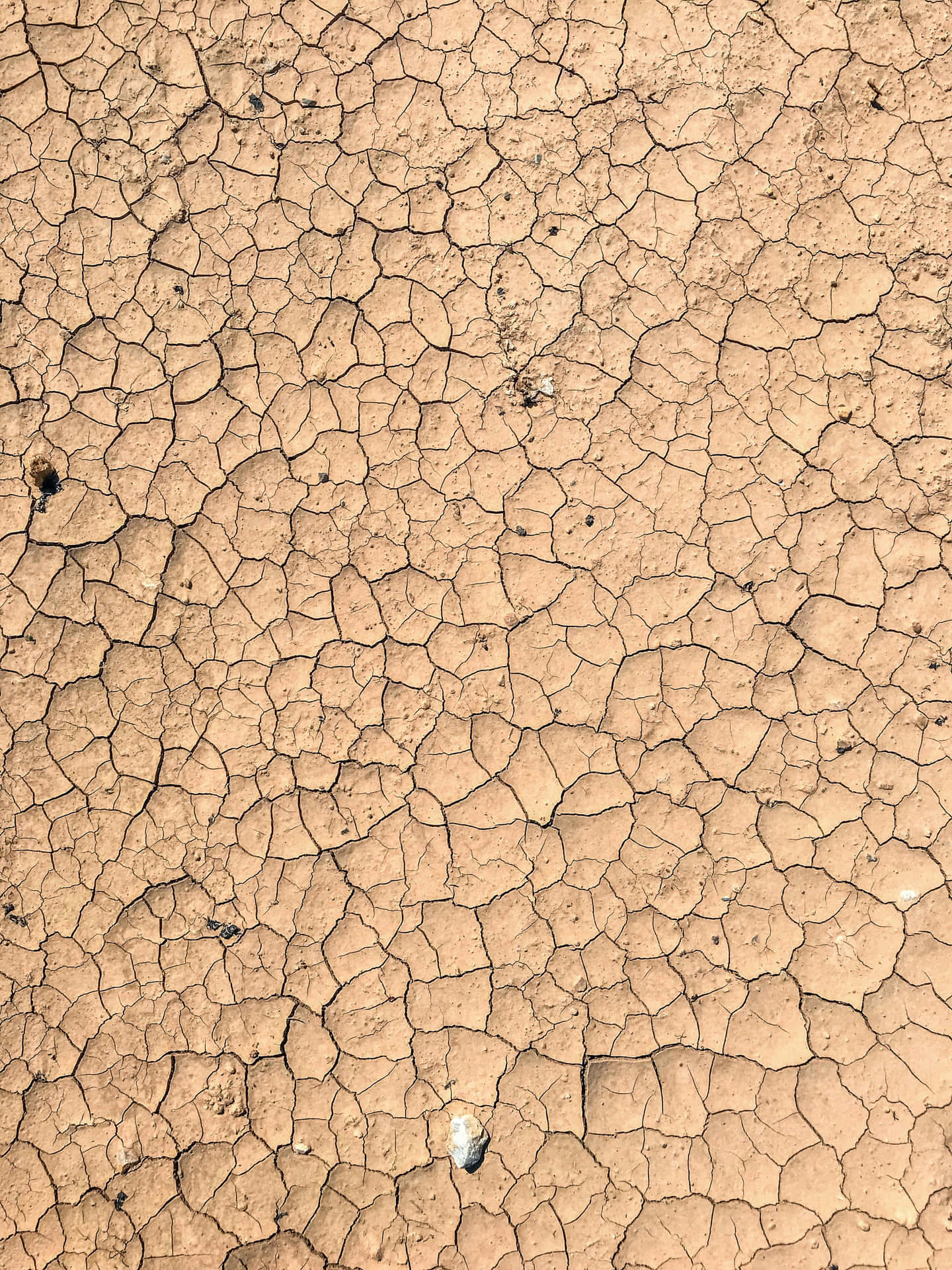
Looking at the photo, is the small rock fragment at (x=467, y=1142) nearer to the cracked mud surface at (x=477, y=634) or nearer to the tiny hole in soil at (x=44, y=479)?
the cracked mud surface at (x=477, y=634)

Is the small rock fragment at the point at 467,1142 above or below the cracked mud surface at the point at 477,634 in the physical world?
below

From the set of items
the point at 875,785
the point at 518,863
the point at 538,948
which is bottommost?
the point at 538,948

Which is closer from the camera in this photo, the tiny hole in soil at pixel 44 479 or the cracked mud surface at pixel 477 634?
the cracked mud surface at pixel 477 634

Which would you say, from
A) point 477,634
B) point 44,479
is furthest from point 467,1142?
point 44,479

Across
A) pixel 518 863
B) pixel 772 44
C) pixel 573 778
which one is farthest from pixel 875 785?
pixel 772 44

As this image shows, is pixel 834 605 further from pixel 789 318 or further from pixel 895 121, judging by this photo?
pixel 895 121

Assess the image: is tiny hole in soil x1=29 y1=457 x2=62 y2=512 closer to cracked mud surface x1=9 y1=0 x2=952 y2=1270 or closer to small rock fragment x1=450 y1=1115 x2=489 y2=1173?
cracked mud surface x1=9 y1=0 x2=952 y2=1270

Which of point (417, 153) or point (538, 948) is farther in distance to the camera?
point (417, 153)

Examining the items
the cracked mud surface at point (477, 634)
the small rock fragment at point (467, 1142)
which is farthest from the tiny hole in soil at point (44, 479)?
the small rock fragment at point (467, 1142)

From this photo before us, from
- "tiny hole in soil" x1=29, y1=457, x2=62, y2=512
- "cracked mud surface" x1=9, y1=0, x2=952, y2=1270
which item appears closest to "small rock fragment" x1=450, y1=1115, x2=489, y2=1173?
"cracked mud surface" x1=9, y1=0, x2=952, y2=1270

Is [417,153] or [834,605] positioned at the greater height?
[417,153]
